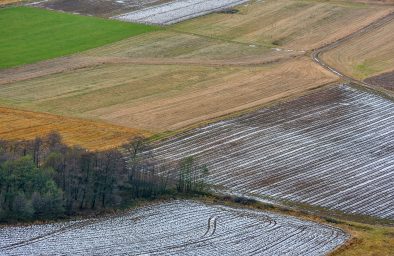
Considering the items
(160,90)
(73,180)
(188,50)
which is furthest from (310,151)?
(188,50)

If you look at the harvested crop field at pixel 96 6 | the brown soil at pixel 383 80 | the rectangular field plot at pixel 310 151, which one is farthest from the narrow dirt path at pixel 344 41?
the harvested crop field at pixel 96 6

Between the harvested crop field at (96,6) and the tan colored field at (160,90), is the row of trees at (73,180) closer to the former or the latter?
the tan colored field at (160,90)

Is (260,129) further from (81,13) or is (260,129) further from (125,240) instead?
(81,13)

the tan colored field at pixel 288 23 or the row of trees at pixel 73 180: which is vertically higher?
the row of trees at pixel 73 180

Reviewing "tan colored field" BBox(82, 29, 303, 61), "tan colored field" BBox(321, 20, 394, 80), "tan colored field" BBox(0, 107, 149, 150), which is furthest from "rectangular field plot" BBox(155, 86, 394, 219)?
"tan colored field" BBox(82, 29, 303, 61)

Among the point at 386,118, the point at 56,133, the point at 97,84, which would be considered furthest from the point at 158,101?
the point at 386,118

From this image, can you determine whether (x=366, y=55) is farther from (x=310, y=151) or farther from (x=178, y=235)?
(x=178, y=235)
